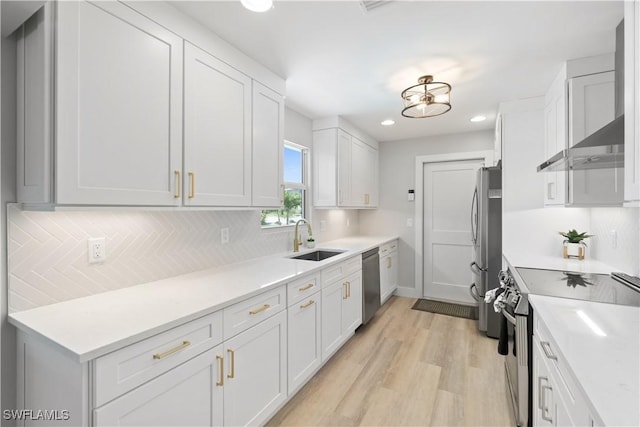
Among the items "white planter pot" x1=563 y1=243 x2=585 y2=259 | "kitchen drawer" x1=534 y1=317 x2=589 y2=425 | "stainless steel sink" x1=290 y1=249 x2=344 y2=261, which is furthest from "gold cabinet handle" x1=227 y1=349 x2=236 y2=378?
"white planter pot" x1=563 y1=243 x2=585 y2=259

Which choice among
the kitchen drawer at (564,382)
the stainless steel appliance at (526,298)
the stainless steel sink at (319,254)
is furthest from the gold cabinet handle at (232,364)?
the stainless steel sink at (319,254)

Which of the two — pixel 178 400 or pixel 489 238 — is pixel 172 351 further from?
pixel 489 238

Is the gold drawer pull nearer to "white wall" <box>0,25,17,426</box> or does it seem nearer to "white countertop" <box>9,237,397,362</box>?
"white countertop" <box>9,237,397,362</box>

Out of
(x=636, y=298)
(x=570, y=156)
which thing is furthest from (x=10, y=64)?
(x=636, y=298)

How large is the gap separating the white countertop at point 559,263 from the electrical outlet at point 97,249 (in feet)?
8.93

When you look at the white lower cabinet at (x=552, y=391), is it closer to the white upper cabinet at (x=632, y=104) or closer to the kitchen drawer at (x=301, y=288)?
the white upper cabinet at (x=632, y=104)

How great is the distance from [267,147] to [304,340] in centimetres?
146

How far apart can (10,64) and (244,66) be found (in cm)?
116

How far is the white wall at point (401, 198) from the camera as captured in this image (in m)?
4.41

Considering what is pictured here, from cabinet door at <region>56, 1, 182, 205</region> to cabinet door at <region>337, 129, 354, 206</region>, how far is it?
215cm

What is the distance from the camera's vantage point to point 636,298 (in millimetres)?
1482

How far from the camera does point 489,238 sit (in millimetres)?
3049

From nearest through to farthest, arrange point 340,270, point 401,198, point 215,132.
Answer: point 215,132 → point 340,270 → point 401,198

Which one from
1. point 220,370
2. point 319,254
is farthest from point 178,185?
point 319,254
